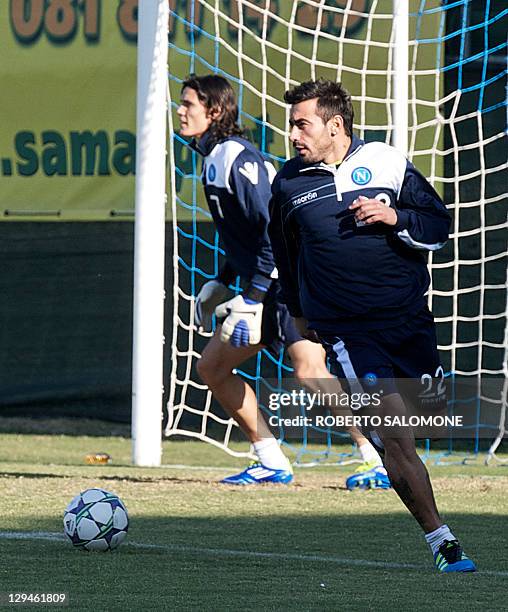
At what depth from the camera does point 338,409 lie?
26.8ft

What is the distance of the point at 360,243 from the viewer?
5.66 metres

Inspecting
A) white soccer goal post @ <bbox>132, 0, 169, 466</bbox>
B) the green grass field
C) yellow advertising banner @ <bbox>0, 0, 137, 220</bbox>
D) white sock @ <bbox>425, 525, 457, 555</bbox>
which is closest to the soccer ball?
the green grass field

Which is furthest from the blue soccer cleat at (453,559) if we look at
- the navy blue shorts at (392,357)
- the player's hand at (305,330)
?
the player's hand at (305,330)

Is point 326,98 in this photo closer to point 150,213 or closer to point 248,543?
point 248,543

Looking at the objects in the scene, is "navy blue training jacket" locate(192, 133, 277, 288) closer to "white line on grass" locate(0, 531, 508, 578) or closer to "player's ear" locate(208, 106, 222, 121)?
"player's ear" locate(208, 106, 222, 121)

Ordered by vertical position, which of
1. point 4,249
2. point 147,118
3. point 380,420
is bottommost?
point 380,420

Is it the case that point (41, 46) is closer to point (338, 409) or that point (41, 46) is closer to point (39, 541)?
point (338, 409)

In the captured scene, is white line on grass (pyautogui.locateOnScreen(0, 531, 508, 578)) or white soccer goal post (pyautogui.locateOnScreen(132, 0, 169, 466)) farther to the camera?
white soccer goal post (pyautogui.locateOnScreen(132, 0, 169, 466))

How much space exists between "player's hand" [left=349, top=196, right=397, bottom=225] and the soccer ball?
61.5 inches

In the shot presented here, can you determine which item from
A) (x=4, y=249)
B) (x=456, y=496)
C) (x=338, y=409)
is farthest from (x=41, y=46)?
(x=456, y=496)

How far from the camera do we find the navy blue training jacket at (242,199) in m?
7.57

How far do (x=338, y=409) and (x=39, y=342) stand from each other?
4346 mm

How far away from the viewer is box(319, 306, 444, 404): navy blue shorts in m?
5.54

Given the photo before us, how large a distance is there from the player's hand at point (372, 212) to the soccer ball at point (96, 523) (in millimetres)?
1562
